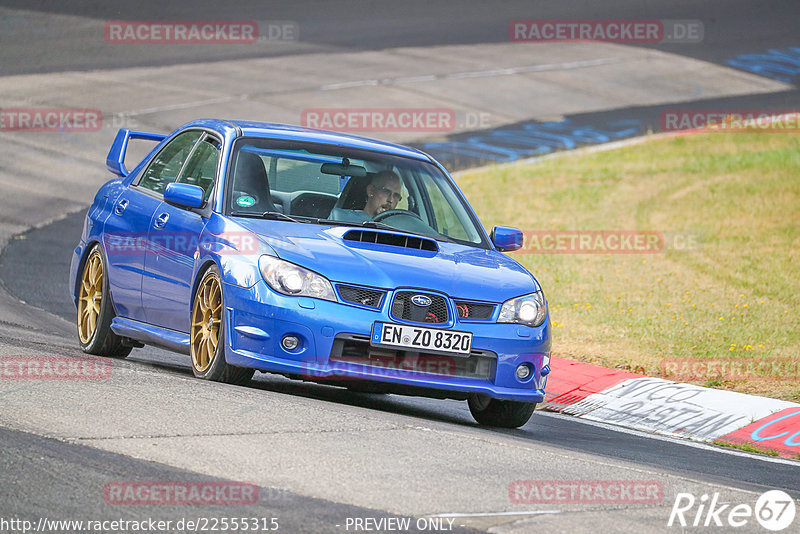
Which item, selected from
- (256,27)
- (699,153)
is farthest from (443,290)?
(256,27)

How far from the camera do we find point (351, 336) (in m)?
7.39

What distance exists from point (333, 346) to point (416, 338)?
475 millimetres

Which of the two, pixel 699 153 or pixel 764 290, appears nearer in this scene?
pixel 764 290

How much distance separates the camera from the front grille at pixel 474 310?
762 cm

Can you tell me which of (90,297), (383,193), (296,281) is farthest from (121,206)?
(296,281)

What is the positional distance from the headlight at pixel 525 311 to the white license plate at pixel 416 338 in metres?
0.36

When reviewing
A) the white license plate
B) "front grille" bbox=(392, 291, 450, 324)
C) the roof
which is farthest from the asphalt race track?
the roof

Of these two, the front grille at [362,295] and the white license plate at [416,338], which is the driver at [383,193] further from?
the white license plate at [416,338]

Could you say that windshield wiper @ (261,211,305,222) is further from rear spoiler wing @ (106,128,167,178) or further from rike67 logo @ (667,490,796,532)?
rike67 logo @ (667,490,796,532)

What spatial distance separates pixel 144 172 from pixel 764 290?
7901 millimetres

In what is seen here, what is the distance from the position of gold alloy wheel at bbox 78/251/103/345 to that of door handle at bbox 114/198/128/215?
1.18ft

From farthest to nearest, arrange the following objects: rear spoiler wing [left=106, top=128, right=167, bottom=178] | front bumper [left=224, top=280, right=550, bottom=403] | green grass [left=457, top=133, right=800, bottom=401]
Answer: green grass [left=457, top=133, right=800, bottom=401], rear spoiler wing [left=106, top=128, right=167, bottom=178], front bumper [left=224, top=280, right=550, bottom=403]

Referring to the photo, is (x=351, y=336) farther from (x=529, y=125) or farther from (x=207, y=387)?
(x=529, y=125)

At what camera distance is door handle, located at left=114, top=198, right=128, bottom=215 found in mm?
9343
